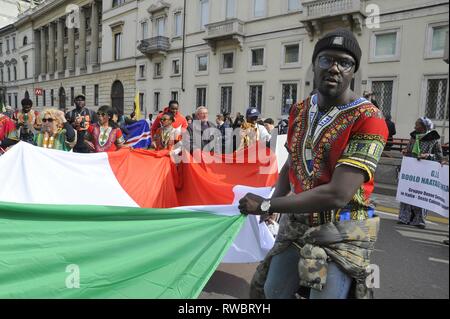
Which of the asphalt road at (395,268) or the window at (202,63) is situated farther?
the window at (202,63)

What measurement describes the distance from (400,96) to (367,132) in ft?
64.7

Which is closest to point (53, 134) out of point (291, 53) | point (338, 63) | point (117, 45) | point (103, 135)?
point (103, 135)

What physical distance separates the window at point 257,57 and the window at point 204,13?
235 inches

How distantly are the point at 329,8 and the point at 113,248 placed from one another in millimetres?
21807

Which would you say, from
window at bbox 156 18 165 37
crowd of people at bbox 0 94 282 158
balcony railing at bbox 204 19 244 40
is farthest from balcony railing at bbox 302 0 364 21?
window at bbox 156 18 165 37

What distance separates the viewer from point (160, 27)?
34.3m

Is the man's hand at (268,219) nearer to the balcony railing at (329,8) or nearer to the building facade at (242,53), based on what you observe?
the building facade at (242,53)

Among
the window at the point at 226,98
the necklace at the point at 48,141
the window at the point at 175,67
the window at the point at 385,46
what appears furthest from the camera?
the window at the point at 175,67

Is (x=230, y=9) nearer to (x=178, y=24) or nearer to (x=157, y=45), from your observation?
(x=178, y=24)

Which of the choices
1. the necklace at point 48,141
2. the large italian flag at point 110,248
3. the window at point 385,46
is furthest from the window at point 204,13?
the large italian flag at point 110,248

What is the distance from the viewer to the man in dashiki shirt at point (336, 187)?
1.51 m

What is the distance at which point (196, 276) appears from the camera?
7.29 ft

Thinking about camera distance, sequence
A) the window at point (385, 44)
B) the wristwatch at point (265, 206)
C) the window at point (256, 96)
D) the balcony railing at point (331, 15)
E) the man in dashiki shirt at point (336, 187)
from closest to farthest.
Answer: the man in dashiki shirt at point (336, 187)
the wristwatch at point (265, 206)
the window at point (385, 44)
the balcony railing at point (331, 15)
the window at point (256, 96)

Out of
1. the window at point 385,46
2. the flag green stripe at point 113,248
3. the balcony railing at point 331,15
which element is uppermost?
the balcony railing at point 331,15
